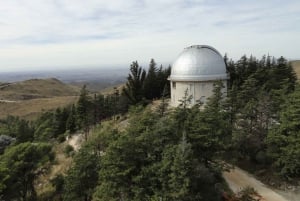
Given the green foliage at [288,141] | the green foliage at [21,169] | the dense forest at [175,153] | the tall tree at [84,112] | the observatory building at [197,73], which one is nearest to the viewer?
the dense forest at [175,153]

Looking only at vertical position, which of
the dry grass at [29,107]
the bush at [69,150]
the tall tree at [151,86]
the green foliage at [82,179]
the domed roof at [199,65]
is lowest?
the dry grass at [29,107]

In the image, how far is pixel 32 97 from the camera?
138m

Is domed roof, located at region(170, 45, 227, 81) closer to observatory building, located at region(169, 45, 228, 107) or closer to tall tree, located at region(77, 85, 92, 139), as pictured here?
observatory building, located at region(169, 45, 228, 107)

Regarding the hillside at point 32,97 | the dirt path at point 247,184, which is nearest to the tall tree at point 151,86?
the dirt path at point 247,184

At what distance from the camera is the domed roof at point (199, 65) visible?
1403 inches

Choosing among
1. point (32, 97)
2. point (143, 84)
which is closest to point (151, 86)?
point (143, 84)

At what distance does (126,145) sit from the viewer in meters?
19.1

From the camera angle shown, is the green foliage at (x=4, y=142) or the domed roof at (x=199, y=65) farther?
the green foliage at (x=4, y=142)

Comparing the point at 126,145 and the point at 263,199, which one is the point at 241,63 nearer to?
the point at 263,199

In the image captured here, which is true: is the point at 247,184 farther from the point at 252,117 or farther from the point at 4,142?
the point at 4,142

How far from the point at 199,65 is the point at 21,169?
65.9 feet

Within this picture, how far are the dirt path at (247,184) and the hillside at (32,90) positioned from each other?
390 ft

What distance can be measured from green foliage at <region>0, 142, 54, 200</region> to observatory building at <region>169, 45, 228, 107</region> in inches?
609

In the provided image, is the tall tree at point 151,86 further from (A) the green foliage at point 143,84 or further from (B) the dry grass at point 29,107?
(B) the dry grass at point 29,107
